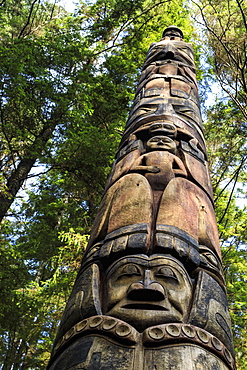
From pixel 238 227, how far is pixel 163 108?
4.31m

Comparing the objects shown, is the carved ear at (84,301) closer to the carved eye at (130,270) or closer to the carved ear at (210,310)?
the carved eye at (130,270)

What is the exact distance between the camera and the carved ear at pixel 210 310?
7.72 feet

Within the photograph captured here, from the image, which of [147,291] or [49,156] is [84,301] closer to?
[147,291]

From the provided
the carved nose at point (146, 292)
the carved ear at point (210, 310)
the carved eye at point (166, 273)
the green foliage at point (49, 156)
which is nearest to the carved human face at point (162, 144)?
the carved ear at point (210, 310)

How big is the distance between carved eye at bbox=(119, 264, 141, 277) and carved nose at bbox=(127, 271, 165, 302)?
169 mm

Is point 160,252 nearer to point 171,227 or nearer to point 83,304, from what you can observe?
point 171,227

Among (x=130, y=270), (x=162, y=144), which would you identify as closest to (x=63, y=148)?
(x=162, y=144)

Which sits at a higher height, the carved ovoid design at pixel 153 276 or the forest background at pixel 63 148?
the forest background at pixel 63 148

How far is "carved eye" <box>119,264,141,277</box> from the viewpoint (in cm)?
257

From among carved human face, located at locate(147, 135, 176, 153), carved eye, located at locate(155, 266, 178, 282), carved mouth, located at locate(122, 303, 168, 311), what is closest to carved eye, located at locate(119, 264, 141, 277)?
carved eye, located at locate(155, 266, 178, 282)

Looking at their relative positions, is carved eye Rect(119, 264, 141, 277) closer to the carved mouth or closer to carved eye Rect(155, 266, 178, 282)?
carved eye Rect(155, 266, 178, 282)

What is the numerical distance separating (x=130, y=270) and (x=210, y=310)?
55cm

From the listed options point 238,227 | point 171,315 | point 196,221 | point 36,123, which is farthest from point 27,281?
point 171,315

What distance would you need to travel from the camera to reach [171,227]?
2.93 meters
